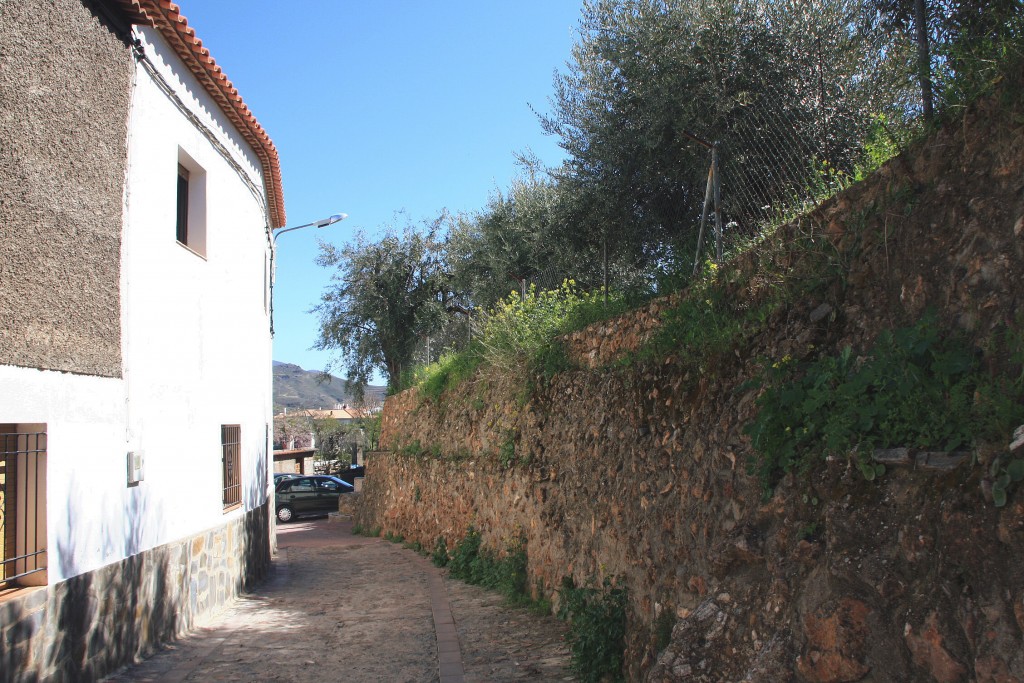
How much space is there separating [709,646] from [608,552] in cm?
233

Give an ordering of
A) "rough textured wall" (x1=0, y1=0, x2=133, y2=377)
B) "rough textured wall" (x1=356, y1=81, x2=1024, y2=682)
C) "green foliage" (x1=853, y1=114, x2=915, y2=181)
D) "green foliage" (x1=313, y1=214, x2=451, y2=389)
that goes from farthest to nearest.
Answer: "green foliage" (x1=313, y1=214, x2=451, y2=389) < "rough textured wall" (x1=0, y1=0, x2=133, y2=377) < "green foliage" (x1=853, y1=114, x2=915, y2=181) < "rough textured wall" (x1=356, y1=81, x2=1024, y2=682)

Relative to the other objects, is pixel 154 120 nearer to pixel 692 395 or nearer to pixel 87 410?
pixel 87 410

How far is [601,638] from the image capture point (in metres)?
5.79

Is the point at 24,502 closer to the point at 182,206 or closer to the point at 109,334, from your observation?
the point at 109,334

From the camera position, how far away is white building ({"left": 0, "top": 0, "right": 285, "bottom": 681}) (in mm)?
5363

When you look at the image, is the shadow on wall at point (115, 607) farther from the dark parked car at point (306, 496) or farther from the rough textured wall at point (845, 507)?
the dark parked car at point (306, 496)

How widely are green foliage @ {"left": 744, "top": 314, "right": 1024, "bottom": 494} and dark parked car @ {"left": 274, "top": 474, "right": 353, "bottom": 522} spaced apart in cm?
2245

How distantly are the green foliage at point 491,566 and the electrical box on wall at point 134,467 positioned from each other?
162 inches

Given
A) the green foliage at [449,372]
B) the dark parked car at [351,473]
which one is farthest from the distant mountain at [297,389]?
the green foliage at [449,372]

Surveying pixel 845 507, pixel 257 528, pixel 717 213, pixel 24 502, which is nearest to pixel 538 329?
pixel 717 213

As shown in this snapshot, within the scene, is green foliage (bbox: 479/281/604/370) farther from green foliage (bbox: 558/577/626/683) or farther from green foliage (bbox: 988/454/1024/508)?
green foliage (bbox: 988/454/1024/508)

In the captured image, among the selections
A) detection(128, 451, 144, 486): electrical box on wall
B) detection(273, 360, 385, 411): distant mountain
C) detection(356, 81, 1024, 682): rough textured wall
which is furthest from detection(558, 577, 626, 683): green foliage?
detection(273, 360, 385, 411): distant mountain

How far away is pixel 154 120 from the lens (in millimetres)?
7641

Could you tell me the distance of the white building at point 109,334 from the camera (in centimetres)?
536
